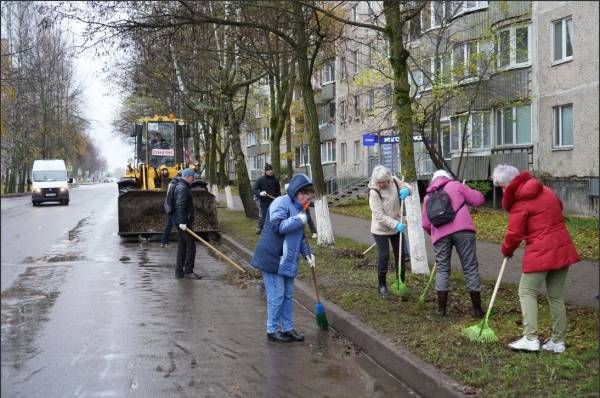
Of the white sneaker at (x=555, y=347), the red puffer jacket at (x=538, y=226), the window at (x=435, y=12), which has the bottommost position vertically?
the white sneaker at (x=555, y=347)

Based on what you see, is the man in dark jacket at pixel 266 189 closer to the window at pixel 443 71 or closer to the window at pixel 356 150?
the window at pixel 443 71

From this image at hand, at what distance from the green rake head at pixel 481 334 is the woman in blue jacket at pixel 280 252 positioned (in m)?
1.83

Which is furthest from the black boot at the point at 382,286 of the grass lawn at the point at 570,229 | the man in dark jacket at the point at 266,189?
the man in dark jacket at the point at 266,189

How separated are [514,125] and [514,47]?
10.9ft

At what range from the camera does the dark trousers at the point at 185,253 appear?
447 inches

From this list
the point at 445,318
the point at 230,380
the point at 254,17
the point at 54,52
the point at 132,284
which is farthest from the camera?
the point at 254,17

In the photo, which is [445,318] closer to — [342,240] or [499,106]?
[342,240]

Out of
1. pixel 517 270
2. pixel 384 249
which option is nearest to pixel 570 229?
pixel 517 270

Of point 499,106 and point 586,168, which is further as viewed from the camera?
point 499,106

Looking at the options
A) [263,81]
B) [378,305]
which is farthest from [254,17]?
[263,81]

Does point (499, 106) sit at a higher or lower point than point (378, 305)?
higher

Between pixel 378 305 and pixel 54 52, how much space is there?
24.0ft

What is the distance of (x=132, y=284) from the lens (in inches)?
410

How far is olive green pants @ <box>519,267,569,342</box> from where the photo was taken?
5.63 m
